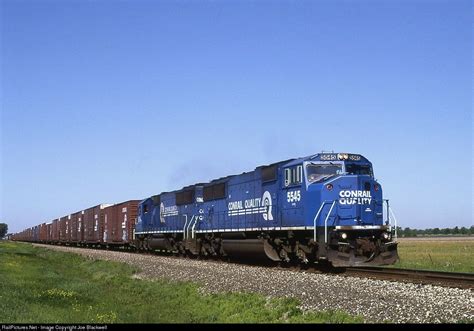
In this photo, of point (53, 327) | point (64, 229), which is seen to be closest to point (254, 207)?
point (53, 327)

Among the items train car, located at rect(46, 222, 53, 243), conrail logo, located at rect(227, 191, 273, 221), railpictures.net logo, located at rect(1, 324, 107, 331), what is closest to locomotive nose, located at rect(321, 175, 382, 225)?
conrail logo, located at rect(227, 191, 273, 221)

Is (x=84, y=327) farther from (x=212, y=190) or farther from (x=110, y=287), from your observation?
(x=212, y=190)

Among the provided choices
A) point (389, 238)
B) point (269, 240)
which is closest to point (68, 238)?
point (269, 240)

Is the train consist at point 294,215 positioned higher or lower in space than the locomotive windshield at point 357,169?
lower

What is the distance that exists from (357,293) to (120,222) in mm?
36424

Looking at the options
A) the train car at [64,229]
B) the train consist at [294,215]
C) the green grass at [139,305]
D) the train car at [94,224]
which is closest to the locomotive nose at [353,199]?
the train consist at [294,215]

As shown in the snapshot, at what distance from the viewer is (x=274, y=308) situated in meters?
11.9

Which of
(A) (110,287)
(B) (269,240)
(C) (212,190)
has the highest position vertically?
(C) (212,190)

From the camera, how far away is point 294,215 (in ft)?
69.4

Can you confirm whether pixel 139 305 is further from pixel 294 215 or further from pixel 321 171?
pixel 321 171

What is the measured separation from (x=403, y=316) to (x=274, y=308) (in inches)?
103

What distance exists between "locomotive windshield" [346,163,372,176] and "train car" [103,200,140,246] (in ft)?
86.1

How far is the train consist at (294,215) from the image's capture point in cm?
1909

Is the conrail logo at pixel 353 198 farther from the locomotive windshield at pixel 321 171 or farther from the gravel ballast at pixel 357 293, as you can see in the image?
the gravel ballast at pixel 357 293
